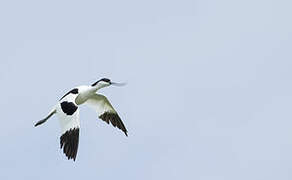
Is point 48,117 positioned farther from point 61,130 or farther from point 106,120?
point 106,120

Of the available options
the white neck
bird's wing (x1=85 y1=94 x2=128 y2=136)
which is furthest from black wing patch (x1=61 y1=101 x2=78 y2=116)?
bird's wing (x1=85 y1=94 x2=128 y2=136)

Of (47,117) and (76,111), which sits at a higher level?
(76,111)

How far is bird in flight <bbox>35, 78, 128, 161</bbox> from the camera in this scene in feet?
108

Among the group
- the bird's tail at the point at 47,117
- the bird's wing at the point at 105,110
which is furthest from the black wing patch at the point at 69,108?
the bird's wing at the point at 105,110

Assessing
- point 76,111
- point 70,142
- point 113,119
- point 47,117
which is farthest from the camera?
point 113,119

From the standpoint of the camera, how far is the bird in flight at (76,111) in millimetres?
33031

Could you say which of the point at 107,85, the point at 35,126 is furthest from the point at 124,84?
the point at 35,126

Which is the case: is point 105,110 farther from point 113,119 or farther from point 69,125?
point 69,125

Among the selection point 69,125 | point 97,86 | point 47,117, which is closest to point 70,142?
point 69,125

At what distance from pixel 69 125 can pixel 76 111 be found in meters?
0.87

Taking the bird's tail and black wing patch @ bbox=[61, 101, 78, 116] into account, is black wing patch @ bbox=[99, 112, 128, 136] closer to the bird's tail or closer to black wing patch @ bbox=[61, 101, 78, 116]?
the bird's tail

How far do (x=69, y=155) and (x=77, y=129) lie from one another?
1.25m

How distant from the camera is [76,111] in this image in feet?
113

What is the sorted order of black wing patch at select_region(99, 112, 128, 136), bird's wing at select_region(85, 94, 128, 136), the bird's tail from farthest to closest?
black wing patch at select_region(99, 112, 128, 136) → bird's wing at select_region(85, 94, 128, 136) → the bird's tail
